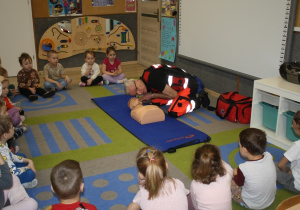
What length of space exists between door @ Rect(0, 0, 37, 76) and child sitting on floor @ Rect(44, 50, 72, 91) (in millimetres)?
1094

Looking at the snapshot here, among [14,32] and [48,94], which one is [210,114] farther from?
[14,32]

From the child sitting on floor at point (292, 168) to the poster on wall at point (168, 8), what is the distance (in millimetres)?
3410

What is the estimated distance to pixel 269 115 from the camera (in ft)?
11.5

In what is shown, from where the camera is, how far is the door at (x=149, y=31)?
19.9ft

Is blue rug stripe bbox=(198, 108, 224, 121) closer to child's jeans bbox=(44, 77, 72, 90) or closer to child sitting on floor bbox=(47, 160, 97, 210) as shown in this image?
child's jeans bbox=(44, 77, 72, 90)

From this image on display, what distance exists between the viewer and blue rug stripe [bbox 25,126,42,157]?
3.18m

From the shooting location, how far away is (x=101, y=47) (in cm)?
662

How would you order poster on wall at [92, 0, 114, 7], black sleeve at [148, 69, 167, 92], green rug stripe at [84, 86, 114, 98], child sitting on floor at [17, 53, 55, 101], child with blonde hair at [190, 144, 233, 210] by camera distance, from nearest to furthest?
1. child with blonde hair at [190, 144, 233, 210]
2. black sleeve at [148, 69, 167, 92]
3. child sitting on floor at [17, 53, 55, 101]
4. green rug stripe at [84, 86, 114, 98]
5. poster on wall at [92, 0, 114, 7]

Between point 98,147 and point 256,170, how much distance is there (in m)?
1.64

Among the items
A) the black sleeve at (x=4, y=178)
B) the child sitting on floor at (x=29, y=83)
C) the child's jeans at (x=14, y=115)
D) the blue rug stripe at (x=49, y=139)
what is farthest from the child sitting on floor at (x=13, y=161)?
the child sitting on floor at (x=29, y=83)

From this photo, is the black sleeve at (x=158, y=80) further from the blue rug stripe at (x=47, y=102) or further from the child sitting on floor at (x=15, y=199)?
the child sitting on floor at (x=15, y=199)

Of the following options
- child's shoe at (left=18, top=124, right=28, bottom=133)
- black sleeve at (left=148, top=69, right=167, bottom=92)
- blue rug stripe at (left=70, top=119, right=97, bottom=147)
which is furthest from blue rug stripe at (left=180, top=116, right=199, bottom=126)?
child's shoe at (left=18, top=124, right=28, bottom=133)

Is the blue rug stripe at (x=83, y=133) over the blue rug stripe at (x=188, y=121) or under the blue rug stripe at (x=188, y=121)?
under

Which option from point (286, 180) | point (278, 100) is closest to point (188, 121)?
point (278, 100)
